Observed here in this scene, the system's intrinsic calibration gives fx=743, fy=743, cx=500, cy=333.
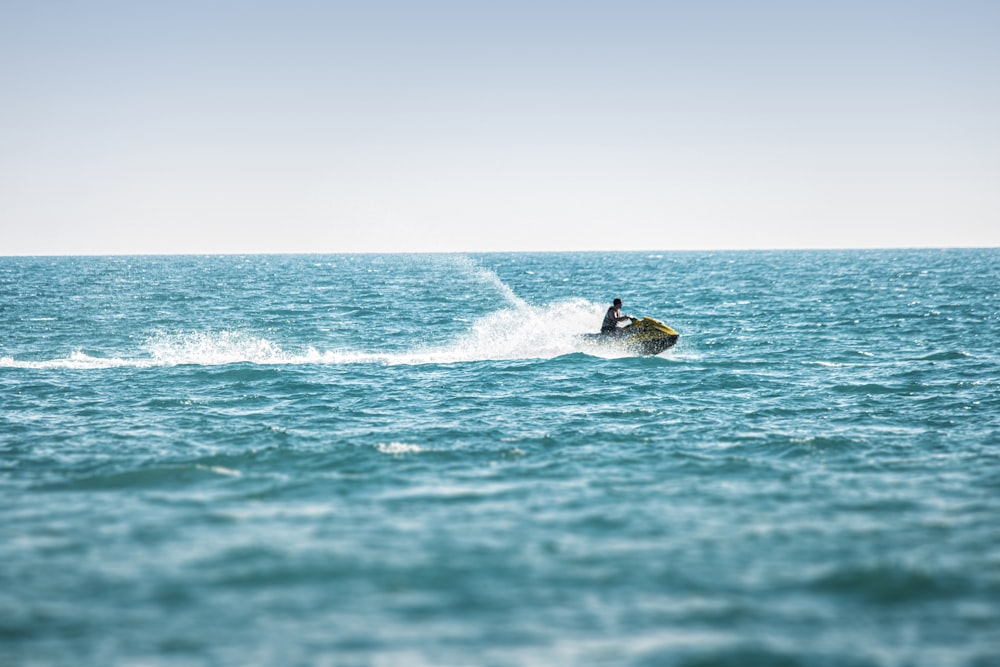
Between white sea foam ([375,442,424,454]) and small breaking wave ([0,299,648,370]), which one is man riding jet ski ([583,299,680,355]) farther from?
white sea foam ([375,442,424,454])

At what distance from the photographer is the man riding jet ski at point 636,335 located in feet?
84.1

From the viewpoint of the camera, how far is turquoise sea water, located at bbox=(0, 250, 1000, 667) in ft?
23.3

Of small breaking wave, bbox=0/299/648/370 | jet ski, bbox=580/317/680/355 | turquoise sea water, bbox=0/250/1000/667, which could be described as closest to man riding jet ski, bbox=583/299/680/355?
jet ski, bbox=580/317/680/355

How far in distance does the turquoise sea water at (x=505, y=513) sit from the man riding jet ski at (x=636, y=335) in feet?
6.07

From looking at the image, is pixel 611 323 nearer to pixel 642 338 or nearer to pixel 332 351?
pixel 642 338

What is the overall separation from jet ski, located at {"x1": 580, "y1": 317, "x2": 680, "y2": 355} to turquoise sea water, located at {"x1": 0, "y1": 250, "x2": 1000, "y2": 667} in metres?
1.84

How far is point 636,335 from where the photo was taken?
25.9 metres

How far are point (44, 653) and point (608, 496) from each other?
23.6ft

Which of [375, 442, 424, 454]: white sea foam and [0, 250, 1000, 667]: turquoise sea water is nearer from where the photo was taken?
[0, 250, 1000, 667]: turquoise sea water

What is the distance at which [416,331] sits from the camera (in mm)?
36594

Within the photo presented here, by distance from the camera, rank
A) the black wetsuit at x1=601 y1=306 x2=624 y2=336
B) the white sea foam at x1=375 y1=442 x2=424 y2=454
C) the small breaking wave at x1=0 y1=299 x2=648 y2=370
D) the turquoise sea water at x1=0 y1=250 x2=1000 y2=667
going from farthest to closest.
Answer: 1. the small breaking wave at x1=0 y1=299 x2=648 y2=370
2. the black wetsuit at x1=601 y1=306 x2=624 y2=336
3. the white sea foam at x1=375 y1=442 x2=424 y2=454
4. the turquoise sea water at x1=0 y1=250 x2=1000 y2=667

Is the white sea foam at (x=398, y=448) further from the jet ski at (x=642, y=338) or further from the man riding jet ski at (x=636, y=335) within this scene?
the jet ski at (x=642, y=338)

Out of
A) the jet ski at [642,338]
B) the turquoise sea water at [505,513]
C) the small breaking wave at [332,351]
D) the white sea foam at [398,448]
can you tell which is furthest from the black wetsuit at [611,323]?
the white sea foam at [398,448]

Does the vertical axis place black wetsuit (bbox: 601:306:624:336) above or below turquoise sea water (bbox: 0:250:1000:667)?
above
